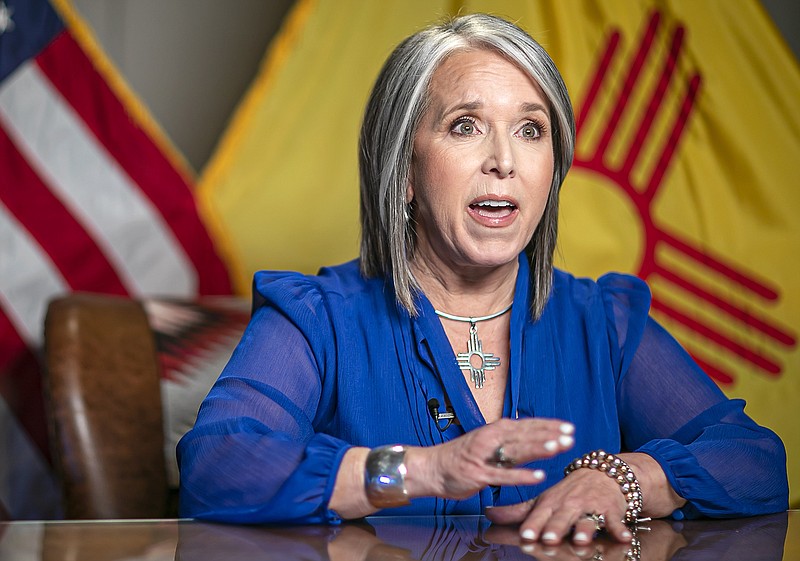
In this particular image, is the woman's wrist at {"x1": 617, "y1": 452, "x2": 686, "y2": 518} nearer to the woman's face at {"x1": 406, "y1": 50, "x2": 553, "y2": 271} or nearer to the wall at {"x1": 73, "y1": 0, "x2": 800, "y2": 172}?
the woman's face at {"x1": 406, "y1": 50, "x2": 553, "y2": 271}

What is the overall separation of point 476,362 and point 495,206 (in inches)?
11.1

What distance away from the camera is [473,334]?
1793 millimetres

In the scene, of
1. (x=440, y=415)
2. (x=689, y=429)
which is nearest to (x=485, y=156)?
(x=440, y=415)

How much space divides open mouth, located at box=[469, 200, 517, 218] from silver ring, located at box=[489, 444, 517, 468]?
582 millimetres

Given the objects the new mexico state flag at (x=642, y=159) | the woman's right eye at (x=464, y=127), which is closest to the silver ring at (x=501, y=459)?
the woman's right eye at (x=464, y=127)

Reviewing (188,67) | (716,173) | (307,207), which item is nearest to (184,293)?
(307,207)

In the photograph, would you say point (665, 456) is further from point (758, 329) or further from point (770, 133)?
point (770, 133)

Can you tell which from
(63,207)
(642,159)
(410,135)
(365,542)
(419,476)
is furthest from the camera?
(642,159)

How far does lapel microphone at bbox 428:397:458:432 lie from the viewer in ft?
5.42

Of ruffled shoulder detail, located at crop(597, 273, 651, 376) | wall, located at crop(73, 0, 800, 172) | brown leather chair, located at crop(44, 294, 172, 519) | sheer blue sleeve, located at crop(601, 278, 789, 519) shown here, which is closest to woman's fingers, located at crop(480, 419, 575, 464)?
sheer blue sleeve, located at crop(601, 278, 789, 519)

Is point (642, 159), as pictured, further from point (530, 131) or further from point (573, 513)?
point (573, 513)

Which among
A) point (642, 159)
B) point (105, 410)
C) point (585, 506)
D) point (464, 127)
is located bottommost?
point (642, 159)

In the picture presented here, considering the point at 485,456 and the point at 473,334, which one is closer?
the point at 485,456

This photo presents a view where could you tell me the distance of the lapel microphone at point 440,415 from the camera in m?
1.65
